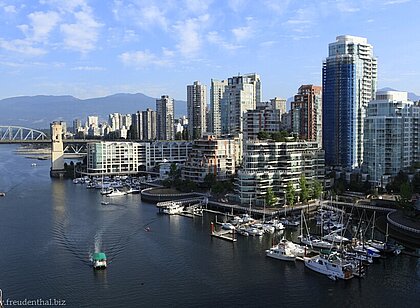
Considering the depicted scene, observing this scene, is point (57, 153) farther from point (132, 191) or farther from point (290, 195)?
point (290, 195)

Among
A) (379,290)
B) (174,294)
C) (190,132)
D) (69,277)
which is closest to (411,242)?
(379,290)

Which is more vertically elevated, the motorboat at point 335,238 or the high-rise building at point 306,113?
the high-rise building at point 306,113

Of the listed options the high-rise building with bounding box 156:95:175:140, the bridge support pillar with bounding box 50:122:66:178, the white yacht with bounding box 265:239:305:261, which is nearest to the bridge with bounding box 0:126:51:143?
the bridge support pillar with bounding box 50:122:66:178

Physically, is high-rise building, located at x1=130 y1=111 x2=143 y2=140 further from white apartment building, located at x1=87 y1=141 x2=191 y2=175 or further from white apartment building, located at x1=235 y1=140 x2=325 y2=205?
white apartment building, located at x1=235 y1=140 x2=325 y2=205

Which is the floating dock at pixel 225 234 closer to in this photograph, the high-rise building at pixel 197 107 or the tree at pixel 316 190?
the tree at pixel 316 190

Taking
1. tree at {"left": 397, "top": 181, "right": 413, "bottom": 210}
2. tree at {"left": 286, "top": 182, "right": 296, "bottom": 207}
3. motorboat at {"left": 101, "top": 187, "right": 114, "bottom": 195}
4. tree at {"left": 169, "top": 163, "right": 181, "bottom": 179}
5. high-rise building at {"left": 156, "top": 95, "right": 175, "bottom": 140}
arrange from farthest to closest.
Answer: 1. high-rise building at {"left": 156, "top": 95, "right": 175, "bottom": 140}
2. tree at {"left": 169, "top": 163, "right": 181, "bottom": 179}
3. motorboat at {"left": 101, "top": 187, "right": 114, "bottom": 195}
4. tree at {"left": 286, "top": 182, "right": 296, "bottom": 207}
5. tree at {"left": 397, "top": 181, "right": 413, "bottom": 210}

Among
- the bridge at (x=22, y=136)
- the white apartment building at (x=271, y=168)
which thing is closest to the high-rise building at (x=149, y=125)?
the bridge at (x=22, y=136)

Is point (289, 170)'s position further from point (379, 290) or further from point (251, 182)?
point (379, 290)
